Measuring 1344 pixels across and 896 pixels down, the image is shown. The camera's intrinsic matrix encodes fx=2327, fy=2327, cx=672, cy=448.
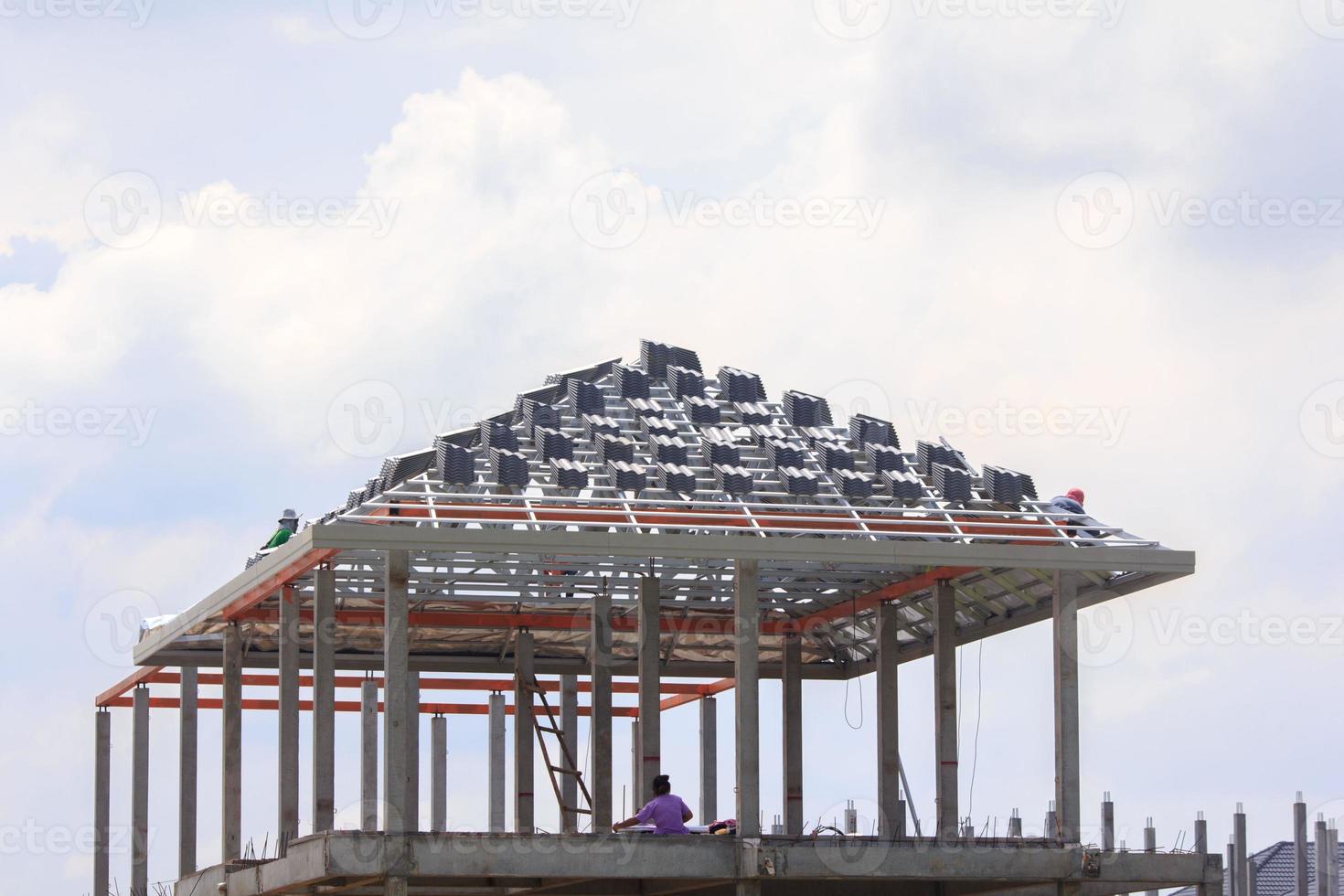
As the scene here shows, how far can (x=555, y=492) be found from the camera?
102 ft

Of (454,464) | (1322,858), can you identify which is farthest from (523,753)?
(1322,858)

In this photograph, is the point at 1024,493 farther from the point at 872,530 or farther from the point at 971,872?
the point at 971,872

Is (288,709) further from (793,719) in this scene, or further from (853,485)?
(793,719)

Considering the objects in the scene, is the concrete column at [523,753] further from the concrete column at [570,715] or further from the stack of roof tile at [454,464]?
the stack of roof tile at [454,464]

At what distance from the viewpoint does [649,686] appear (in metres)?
32.5

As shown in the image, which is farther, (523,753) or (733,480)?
(523,753)

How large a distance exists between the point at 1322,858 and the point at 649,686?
17663 mm

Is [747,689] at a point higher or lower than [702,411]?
lower

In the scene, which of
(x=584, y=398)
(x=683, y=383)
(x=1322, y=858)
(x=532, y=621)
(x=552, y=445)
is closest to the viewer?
(x=552, y=445)

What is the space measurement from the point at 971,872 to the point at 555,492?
738cm

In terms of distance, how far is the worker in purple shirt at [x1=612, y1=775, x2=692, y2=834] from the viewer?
2908 cm

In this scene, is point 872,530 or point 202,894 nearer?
point 872,530

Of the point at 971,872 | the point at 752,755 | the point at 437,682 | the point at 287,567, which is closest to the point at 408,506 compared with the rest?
the point at 287,567

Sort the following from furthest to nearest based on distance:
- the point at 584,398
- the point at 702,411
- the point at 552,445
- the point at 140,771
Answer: the point at 140,771 → the point at 702,411 → the point at 584,398 → the point at 552,445
